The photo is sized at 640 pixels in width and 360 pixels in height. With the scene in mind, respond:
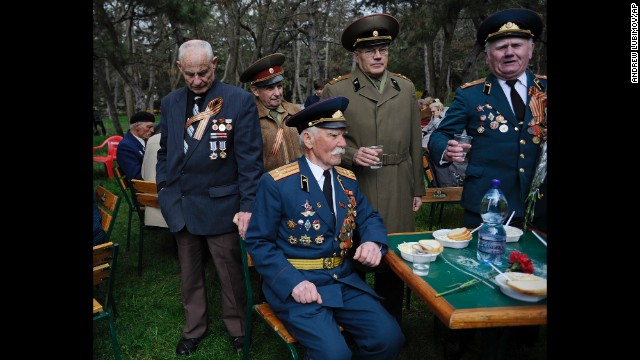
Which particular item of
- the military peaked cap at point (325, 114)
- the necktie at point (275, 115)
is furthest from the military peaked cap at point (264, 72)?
the military peaked cap at point (325, 114)

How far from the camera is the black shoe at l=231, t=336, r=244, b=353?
3.31 m

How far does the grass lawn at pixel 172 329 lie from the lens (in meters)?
3.29

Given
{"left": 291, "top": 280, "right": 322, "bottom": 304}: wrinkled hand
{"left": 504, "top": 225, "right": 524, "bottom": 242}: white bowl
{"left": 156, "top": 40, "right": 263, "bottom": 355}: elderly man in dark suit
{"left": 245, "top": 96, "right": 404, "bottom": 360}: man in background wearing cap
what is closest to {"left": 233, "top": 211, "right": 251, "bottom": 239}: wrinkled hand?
{"left": 156, "top": 40, "right": 263, "bottom": 355}: elderly man in dark suit

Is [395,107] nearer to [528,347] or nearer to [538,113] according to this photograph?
[538,113]

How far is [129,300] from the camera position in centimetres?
433

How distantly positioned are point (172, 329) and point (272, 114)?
1.99 metres

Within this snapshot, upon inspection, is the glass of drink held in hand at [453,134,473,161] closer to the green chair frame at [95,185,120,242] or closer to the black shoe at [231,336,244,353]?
the black shoe at [231,336,244,353]

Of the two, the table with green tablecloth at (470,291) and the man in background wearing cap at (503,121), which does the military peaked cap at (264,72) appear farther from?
the table with green tablecloth at (470,291)

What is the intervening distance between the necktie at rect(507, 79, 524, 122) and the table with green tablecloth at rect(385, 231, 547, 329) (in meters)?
0.68

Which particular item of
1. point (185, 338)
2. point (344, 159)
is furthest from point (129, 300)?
point (344, 159)

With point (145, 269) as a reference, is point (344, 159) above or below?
above

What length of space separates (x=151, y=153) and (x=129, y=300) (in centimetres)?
158

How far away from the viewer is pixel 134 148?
550cm

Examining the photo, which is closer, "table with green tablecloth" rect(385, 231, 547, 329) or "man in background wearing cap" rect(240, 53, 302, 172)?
"table with green tablecloth" rect(385, 231, 547, 329)
